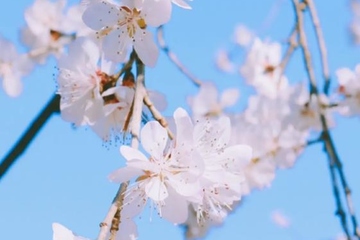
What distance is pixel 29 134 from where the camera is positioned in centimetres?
153

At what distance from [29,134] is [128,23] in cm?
52

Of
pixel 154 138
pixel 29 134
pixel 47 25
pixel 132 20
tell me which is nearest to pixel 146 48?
pixel 132 20

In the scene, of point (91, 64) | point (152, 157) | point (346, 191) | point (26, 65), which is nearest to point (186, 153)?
point (152, 157)

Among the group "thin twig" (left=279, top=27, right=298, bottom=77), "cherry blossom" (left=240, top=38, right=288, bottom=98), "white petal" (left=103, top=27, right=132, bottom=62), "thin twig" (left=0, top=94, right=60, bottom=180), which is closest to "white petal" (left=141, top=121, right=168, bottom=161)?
"white petal" (left=103, top=27, right=132, bottom=62)

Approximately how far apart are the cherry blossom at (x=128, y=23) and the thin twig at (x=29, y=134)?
421mm

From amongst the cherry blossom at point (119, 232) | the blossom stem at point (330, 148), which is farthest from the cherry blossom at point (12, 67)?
the cherry blossom at point (119, 232)

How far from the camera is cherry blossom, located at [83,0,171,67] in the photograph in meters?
1.04

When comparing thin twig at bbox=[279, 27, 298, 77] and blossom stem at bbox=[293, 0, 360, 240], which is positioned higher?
thin twig at bbox=[279, 27, 298, 77]

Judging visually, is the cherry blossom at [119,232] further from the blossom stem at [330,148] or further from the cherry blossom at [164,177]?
the blossom stem at [330,148]

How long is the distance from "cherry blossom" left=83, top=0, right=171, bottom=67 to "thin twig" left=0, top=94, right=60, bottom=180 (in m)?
0.42

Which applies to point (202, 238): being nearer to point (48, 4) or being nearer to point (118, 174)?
point (48, 4)

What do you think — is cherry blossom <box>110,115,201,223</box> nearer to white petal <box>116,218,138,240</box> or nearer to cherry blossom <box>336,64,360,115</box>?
white petal <box>116,218,138,240</box>

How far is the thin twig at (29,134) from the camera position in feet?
4.83

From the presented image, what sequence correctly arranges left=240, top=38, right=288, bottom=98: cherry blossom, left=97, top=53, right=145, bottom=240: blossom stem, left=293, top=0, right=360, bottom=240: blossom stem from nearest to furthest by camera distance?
left=97, top=53, right=145, bottom=240: blossom stem, left=293, top=0, right=360, bottom=240: blossom stem, left=240, top=38, right=288, bottom=98: cherry blossom
